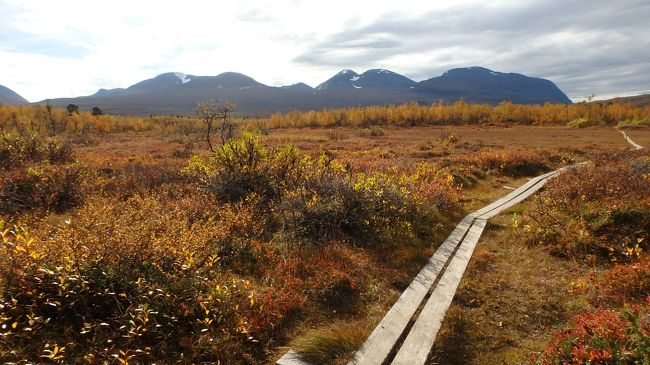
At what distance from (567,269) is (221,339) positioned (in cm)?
696

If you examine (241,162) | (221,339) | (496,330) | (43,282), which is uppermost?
(241,162)

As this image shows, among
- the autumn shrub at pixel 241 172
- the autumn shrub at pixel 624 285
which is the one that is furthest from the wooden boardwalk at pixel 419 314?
the autumn shrub at pixel 241 172

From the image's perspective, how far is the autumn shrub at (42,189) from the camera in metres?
10.2

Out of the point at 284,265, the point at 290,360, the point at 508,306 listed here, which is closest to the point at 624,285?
the point at 508,306

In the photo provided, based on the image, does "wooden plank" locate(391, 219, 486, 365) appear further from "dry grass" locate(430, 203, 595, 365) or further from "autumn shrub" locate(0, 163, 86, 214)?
"autumn shrub" locate(0, 163, 86, 214)

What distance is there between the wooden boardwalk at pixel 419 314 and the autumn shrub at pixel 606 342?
1405mm

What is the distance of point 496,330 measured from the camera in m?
5.64

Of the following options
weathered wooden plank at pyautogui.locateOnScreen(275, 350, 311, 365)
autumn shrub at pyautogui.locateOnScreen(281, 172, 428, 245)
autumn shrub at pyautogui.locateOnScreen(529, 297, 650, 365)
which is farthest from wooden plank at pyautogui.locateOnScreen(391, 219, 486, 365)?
autumn shrub at pyautogui.locateOnScreen(281, 172, 428, 245)

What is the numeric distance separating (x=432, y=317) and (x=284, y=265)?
2884 mm

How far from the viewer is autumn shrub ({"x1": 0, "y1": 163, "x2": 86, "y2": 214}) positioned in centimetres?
1021

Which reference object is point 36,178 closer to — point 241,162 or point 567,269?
point 241,162

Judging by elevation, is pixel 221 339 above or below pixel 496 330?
Result: above

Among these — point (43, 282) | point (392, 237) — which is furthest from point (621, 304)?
point (43, 282)

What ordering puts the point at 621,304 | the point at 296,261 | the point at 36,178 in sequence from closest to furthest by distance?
1. the point at 621,304
2. the point at 296,261
3. the point at 36,178
